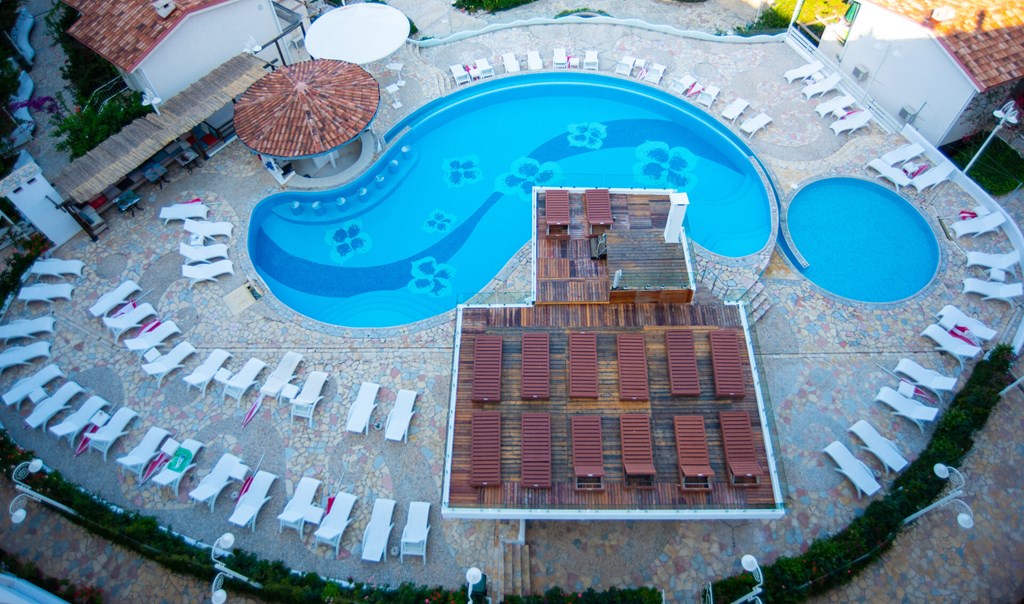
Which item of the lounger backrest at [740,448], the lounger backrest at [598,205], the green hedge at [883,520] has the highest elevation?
the lounger backrest at [598,205]

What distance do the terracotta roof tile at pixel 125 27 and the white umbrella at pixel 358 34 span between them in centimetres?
404

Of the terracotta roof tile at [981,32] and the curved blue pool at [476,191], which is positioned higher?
the terracotta roof tile at [981,32]

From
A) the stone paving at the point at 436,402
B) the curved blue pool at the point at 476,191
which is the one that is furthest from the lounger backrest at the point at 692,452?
the curved blue pool at the point at 476,191

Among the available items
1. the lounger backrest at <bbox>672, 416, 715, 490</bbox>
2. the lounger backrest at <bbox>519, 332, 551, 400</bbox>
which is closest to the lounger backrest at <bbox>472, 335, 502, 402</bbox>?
the lounger backrest at <bbox>519, 332, 551, 400</bbox>

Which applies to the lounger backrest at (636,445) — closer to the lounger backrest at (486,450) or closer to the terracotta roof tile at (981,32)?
the lounger backrest at (486,450)

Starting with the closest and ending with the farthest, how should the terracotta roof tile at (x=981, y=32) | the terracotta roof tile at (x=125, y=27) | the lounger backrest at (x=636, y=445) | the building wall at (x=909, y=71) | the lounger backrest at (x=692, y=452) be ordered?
the lounger backrest at (x=692, y=452) < the lounger backrest at (x=636, y=445) < the terracotta roof tile at (x=981, y=32) < the building wall at (x=909, y=71) < the terracotta roof tile at (x=125, y=27)

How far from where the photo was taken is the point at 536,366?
16.1 m

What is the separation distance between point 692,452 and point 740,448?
3.92 feet

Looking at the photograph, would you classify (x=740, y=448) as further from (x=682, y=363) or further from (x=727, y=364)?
(x=682, y=363)

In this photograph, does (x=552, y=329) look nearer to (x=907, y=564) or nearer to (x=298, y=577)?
(x=298, y=577)

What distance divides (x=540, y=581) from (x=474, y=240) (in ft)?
40.5

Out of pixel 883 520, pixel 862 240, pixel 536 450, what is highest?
pixel 536 450

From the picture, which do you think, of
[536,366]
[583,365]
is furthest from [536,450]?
[583,365]

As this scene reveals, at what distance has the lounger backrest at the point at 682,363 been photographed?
51.8 feet
